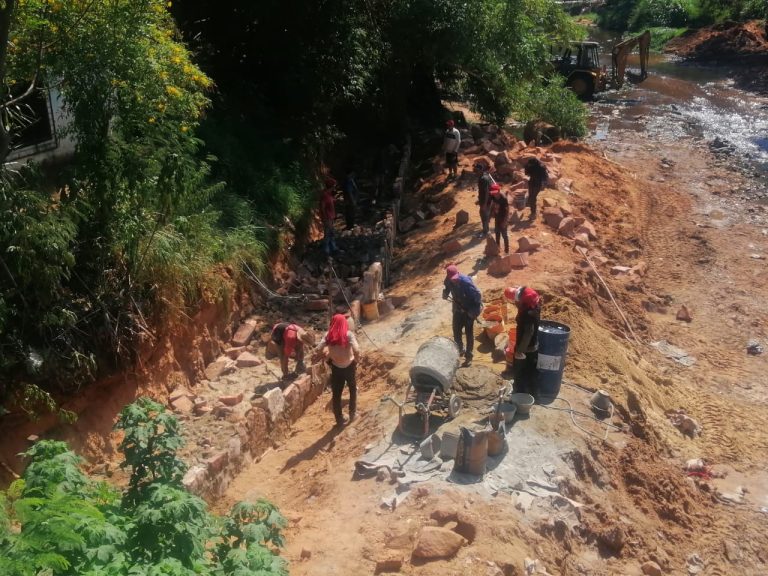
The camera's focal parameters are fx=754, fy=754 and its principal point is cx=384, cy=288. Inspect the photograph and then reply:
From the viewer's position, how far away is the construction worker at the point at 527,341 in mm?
8359

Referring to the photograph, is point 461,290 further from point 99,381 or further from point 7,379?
point 7,379

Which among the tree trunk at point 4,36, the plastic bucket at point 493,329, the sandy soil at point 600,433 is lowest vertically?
the sandy soil at point 600,433

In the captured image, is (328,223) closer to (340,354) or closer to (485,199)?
(485,199)

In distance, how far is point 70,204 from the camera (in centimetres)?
790

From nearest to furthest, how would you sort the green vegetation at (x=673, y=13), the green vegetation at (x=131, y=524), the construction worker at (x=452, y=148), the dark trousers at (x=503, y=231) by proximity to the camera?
the green vegetation at (x=131, y=524), the dark trousers at (x=503, y=231), the construction worker at (x=452, y=148), the green vegetation at (x=673, y=13)

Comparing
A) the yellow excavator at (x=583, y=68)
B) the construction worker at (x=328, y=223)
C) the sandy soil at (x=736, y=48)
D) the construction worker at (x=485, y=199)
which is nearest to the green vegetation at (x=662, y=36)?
the sandy soil at (x=736, y=48)

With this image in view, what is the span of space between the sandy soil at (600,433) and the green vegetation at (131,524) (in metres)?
2.08

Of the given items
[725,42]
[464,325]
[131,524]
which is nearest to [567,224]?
[464,325]

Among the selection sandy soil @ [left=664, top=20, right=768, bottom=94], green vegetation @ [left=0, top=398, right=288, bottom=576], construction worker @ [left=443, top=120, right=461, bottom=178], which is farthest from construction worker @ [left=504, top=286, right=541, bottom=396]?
sandy soil @ [left=664, top=20, right=768, bottom=94]

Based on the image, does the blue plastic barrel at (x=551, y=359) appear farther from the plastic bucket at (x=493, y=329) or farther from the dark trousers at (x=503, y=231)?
the dark trousers at (x=503, y=231)

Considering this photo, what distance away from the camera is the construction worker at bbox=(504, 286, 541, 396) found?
8.36 metres

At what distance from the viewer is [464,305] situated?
9.25m

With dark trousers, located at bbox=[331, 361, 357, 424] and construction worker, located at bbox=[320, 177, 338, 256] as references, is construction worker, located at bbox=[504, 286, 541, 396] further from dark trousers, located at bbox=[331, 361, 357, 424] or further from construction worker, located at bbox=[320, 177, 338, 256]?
construction worker, located at bbox=[320, 177, 338, 256]

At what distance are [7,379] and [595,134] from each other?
21545 mm
